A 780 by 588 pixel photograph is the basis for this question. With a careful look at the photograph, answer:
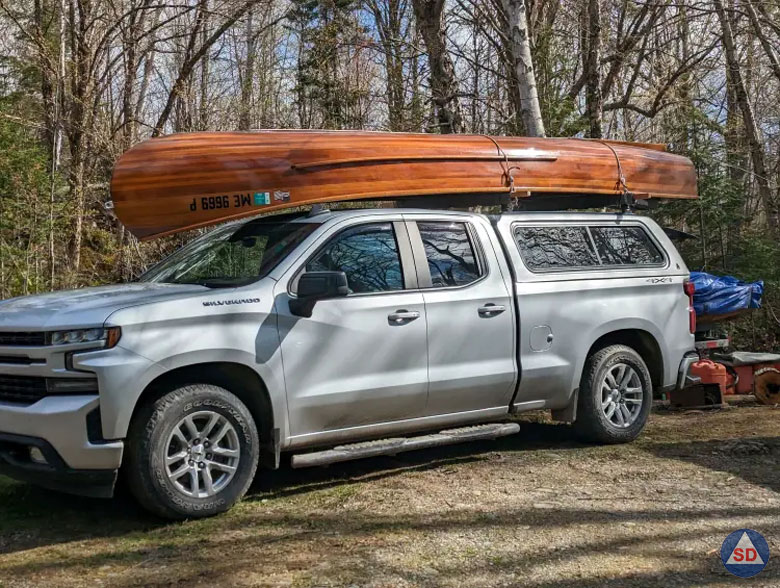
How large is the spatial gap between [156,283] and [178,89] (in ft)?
39.3

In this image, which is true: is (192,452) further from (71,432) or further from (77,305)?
(77,305)

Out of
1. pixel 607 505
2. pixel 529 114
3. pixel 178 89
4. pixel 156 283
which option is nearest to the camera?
pixel 607 505

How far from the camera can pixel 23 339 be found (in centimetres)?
451

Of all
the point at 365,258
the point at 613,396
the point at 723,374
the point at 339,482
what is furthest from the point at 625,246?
the point at 339,482

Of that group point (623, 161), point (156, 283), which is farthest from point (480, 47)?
point (156, 283)

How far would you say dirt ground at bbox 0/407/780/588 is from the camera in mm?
3953

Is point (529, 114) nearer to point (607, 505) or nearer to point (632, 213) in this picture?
point (632, 213)

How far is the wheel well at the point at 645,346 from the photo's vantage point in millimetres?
6961

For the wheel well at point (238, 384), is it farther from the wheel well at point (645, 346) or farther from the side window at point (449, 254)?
the wheel well at point (645, 346)

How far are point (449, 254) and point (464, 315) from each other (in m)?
0.49

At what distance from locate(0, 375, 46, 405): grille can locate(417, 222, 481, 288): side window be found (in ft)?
8.88

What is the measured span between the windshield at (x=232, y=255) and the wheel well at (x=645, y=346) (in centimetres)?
303

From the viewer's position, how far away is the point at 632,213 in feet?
24.3

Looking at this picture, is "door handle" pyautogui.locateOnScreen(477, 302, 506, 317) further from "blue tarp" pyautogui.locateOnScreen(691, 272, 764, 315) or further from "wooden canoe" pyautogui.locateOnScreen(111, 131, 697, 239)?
"blue tarp" pyautogui.locateOnScreen(691, 272, 764, 315)
